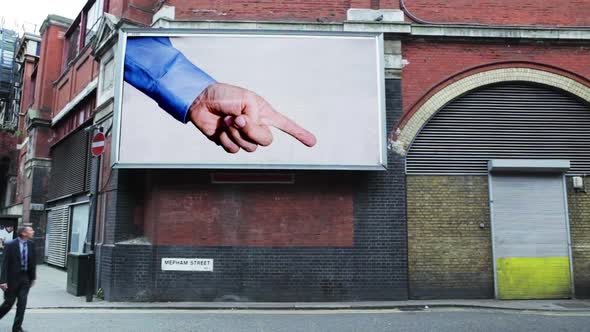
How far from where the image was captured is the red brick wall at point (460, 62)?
12.3 metres

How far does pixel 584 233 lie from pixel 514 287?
7.67 ft

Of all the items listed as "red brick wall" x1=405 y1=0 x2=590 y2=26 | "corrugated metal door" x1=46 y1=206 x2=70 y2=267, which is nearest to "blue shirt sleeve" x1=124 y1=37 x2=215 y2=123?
"red brick wall" x1=405 y1=0 x2=590 y2=26

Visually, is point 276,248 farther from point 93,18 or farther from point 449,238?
point 93,18

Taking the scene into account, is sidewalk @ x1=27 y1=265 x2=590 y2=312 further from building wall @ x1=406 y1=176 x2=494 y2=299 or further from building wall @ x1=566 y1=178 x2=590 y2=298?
building wall @ x1=566 y1=178 x2=590 y2=298

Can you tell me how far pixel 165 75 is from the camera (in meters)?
11.6

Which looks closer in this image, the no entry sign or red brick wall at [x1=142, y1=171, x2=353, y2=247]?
red brick wall at [x1=142, y1=171, x2=353, y2=247]

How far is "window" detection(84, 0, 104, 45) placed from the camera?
17641 mm

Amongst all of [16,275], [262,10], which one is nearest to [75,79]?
[262,10]

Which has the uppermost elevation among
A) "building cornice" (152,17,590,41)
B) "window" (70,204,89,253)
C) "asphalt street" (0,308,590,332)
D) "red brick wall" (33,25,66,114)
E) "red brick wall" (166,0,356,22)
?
"red brick wall" (33,25,66,114)

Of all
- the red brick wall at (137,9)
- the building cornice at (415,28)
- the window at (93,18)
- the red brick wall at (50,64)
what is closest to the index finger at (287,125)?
the building cornice at (415,28)

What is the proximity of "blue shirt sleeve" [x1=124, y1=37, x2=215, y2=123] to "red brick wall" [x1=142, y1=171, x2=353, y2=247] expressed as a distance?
1.70m

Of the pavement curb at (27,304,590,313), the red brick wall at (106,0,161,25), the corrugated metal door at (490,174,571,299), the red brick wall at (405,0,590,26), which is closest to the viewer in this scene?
the pavement curb at (27,304,590,313)

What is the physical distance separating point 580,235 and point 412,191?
172 inches

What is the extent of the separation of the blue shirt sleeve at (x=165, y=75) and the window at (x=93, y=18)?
6698 mm
